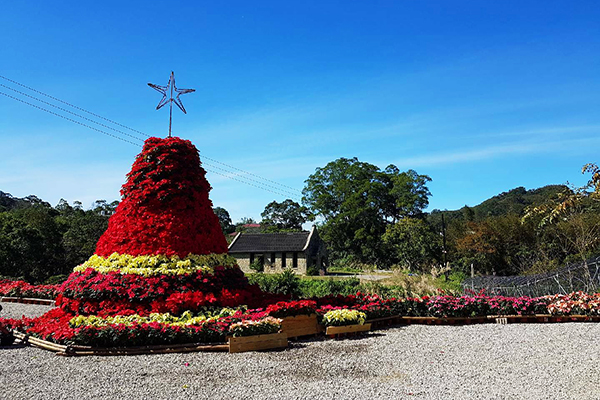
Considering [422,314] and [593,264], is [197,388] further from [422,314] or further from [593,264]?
[593,264]

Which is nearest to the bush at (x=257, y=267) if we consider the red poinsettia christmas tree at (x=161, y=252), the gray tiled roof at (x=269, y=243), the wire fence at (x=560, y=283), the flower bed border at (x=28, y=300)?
the gray tiled roof at (x=269, y=243)

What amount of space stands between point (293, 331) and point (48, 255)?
89.8 ft

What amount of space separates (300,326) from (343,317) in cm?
99

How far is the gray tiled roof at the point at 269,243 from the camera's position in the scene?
37.9 m

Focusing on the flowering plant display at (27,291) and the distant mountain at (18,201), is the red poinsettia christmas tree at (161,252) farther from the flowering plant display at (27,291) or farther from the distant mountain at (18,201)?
the distant mountain at (18,201)

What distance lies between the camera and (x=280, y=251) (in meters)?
37.8

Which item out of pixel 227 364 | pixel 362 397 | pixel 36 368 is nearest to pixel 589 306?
pixel 362 397

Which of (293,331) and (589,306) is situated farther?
(589,306)

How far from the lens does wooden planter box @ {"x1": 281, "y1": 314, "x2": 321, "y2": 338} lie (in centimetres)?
851

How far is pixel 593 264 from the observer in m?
13.0

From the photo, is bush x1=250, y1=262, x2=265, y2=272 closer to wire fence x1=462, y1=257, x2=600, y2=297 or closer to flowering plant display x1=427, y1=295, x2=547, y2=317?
wire fence x1=462, y1=257, x2=600, y2=297

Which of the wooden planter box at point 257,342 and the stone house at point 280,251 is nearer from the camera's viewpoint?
the wooden planter box at point 257,342

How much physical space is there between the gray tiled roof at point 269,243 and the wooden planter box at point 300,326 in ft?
92.5

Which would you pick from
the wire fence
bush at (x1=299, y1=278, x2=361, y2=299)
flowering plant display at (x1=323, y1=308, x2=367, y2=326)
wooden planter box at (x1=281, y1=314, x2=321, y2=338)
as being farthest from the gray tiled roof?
wooden planter box at (x1=281, y1=314, x2=321, y2=338)
